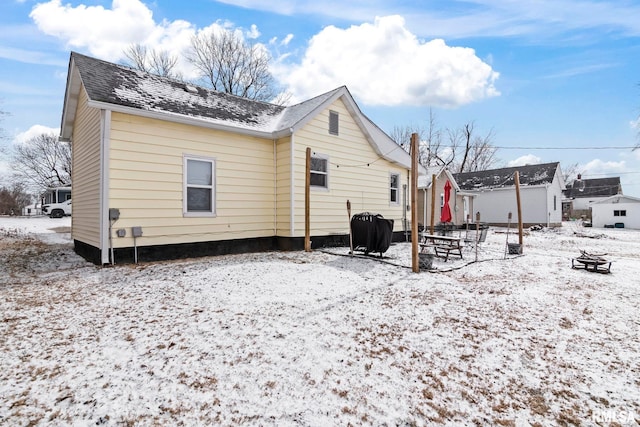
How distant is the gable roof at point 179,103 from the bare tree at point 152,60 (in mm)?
19022

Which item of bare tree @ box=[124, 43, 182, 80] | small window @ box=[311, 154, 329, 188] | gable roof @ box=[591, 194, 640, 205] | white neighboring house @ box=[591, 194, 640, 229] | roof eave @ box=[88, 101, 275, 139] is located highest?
bare tree @ box=[124, 43, 182, 80]

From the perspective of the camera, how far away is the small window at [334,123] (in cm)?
1044

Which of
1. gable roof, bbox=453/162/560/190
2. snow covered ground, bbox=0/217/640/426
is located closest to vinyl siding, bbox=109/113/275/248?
snow covered ground, bbox=0/217/640/426

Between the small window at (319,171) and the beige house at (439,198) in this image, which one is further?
the beige house at (439,198)

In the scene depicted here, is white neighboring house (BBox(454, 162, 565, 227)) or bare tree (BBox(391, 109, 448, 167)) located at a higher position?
bare tree (BBox(391, 109, 448, 167))

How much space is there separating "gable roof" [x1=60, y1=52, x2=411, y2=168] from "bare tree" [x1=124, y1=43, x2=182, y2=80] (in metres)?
19.0

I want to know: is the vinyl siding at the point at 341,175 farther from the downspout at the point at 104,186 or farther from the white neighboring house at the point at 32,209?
the white neighboring house at the point at 32,209

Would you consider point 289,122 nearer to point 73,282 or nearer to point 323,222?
point 323,222

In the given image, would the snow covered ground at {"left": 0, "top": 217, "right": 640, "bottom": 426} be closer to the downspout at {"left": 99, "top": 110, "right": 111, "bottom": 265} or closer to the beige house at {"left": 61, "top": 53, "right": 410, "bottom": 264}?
the downspout at {"left": 99, "top": 110, "right": 111, "bottom": 265}

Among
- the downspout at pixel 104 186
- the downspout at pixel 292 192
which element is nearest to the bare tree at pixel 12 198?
the downspout at pixel 104 186

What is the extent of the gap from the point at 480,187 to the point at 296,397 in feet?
101

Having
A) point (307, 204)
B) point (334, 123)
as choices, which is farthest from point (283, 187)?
point (334, 123)

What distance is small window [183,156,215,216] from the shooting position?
316 inches


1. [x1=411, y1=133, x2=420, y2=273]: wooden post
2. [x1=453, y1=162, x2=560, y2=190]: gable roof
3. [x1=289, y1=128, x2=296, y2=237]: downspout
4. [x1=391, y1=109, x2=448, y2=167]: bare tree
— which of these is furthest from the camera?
[x1=391, y1=109, x2=448, y2=167]: bare tree
